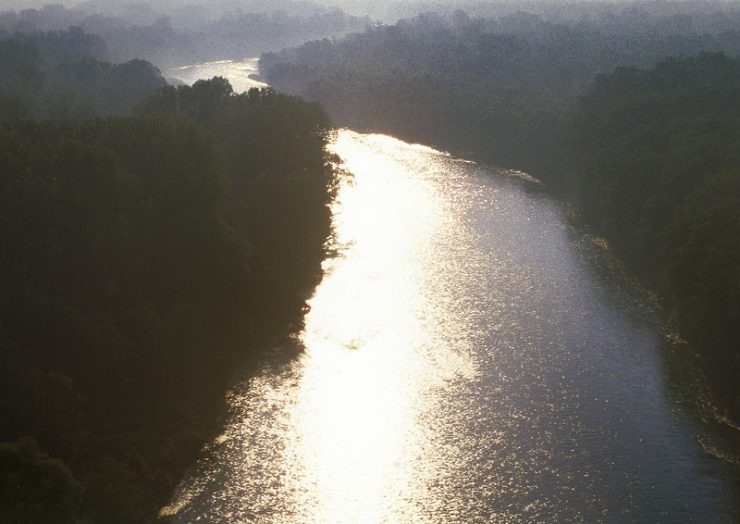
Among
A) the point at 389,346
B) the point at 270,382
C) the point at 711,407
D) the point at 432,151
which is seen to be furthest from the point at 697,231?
the point at 432,151

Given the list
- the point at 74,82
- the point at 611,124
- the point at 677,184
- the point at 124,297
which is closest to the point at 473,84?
the point at 611,124

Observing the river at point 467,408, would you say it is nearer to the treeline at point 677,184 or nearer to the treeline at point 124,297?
the treeline at point 124,297

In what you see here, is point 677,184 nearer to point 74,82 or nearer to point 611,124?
point 611,124

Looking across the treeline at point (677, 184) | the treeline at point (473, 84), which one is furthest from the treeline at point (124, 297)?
the treeline at point (473, 84)

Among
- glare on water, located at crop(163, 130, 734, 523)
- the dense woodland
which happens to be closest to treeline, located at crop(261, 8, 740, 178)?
the dense woodland

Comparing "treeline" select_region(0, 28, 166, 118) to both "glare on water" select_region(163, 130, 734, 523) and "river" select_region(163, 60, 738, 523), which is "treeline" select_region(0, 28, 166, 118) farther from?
"glare on water" select_region(163, 130, 734, 523)
